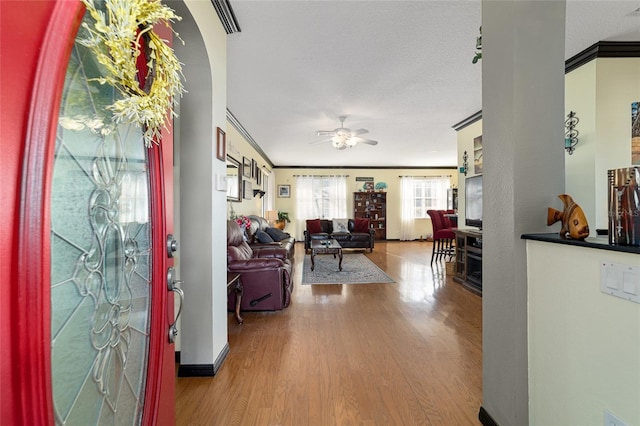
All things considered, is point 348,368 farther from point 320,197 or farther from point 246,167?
point 320,197

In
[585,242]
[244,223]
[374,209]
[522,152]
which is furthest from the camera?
[374,209]

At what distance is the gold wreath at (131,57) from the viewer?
29.2 inches

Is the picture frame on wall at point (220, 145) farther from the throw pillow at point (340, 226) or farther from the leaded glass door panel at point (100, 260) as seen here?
the throw pillow at point (340, 226)

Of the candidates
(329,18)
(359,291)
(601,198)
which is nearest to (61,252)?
(329,18)

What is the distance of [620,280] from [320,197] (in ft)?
29.7

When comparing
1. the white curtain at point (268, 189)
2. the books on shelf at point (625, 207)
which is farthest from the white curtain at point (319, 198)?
the books on shelf at point (625, 207)

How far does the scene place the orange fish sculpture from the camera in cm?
115

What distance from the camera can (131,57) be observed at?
32.5 inches

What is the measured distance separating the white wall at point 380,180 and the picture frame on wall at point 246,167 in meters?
3.78

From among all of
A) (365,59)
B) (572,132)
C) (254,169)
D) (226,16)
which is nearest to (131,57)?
(226,16)

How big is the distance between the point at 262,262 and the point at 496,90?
8.27 feet

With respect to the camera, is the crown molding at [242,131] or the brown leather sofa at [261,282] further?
the crown molding at [242,131]

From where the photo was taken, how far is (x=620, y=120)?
9.41ft

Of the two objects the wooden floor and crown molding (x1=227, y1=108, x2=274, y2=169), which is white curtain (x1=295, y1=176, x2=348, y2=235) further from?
the wooden floor
